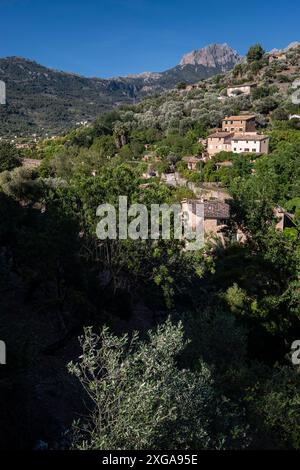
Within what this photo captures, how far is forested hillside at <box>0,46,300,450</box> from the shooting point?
7402 mm

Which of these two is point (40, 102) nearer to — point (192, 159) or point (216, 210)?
point (192, 159)

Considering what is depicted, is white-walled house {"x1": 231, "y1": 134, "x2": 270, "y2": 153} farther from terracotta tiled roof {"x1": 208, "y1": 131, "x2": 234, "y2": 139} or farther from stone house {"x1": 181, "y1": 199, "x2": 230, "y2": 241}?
stone house {"x1": 181, "y1": 199, "x2": 230, "y2": 241}

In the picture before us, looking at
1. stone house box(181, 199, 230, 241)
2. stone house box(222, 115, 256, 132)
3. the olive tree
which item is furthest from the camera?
stone house box(222, 115, 256, 132)

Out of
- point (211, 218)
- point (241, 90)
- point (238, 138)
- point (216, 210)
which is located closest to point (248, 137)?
point (238, 138)

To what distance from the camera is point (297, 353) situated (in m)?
14.8

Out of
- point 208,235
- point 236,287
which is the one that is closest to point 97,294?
point 236,287

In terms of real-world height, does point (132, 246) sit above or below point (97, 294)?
above

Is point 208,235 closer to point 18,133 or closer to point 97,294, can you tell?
point 97,294

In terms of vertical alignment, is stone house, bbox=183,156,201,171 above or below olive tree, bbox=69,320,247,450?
above

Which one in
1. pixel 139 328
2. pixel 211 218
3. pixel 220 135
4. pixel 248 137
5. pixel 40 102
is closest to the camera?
pixel 139 328

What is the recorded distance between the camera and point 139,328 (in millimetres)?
18203

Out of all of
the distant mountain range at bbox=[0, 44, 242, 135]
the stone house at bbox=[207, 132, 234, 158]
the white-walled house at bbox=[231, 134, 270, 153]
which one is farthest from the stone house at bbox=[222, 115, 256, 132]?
the distant mountain range at bbox=[0, 44, 242, 135]
